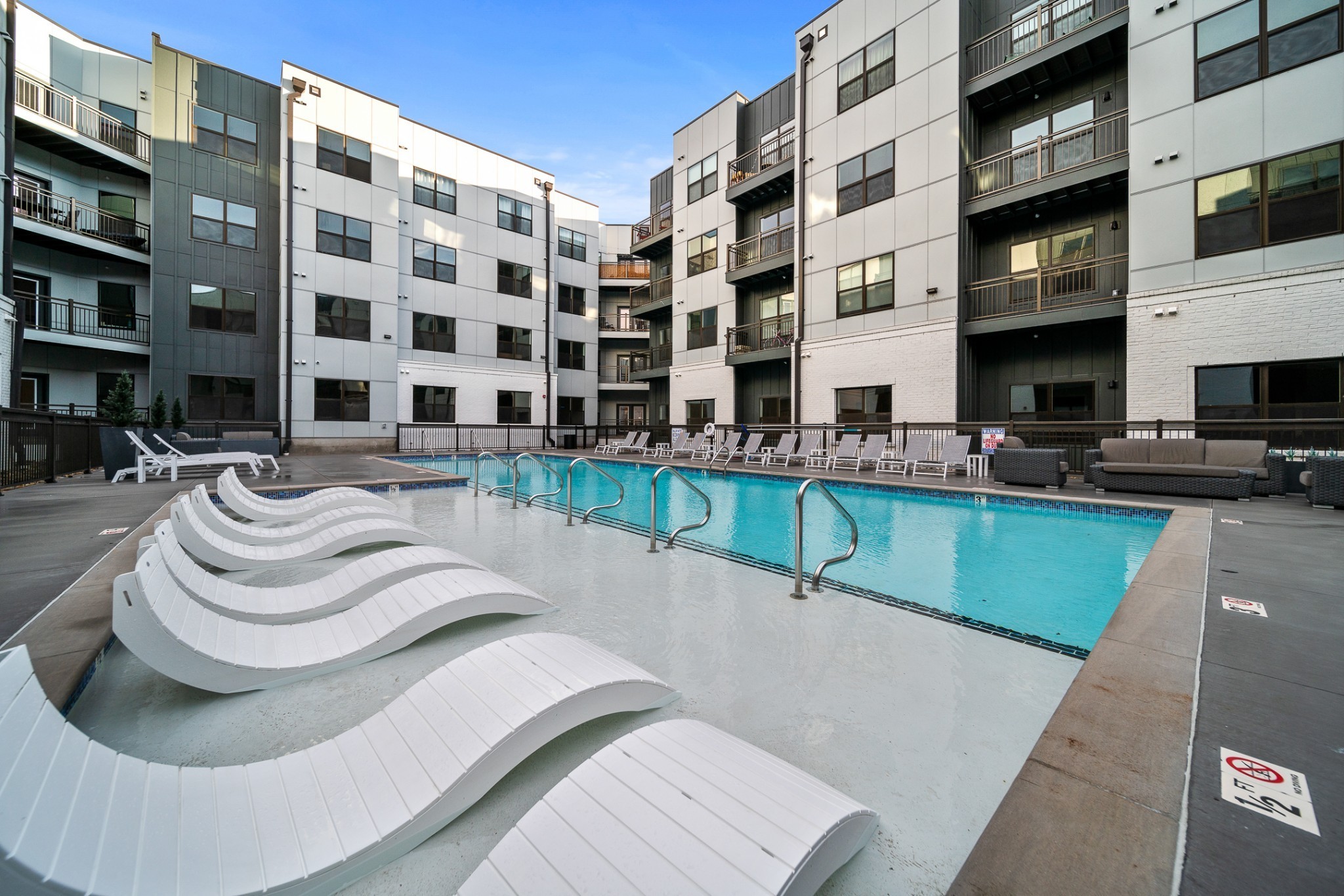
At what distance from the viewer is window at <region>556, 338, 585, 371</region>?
2820 cm

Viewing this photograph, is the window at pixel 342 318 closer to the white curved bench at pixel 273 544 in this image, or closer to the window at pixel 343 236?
the window at pixel 343 236

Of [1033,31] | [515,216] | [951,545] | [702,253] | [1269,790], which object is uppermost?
[515,216]

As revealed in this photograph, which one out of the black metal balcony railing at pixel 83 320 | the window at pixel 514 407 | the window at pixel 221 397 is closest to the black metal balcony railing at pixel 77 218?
the black metal balcony railing at pixel 83 320

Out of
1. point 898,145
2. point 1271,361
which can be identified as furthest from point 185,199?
point 1271,361

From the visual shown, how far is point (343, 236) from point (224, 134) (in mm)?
4716

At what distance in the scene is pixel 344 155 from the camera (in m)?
20.6

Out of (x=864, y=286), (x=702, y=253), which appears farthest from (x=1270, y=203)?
(x=702, y=253)

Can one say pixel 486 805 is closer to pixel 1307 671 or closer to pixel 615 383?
pixel 1307 671

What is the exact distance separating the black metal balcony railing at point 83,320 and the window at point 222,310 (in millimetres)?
1728

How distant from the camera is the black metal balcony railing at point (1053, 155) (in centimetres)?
1254

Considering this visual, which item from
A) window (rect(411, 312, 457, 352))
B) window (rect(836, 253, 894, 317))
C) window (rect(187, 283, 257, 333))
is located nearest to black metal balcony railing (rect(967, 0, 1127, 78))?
window (rect(836, 253, 894, 317))

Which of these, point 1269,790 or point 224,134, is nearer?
point 1269,790

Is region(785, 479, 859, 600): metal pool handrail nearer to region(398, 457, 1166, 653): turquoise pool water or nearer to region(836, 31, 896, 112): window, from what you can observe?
region(398, 457, 1166, 653): turquoise pool water

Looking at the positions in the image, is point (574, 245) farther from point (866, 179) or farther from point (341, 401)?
point (866, 179)
